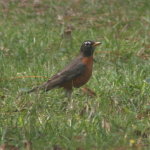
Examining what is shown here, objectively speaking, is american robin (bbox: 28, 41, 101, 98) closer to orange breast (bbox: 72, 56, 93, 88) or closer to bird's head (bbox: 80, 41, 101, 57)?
orange breast (bbox: 72, 56, 93, 88)

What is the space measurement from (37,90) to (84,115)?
81 cm

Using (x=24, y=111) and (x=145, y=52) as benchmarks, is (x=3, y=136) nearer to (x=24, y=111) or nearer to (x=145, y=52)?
(x=24, y=111)

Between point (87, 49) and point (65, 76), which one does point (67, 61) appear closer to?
point (87, 49)

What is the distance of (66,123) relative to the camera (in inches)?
253

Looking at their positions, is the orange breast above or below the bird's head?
below

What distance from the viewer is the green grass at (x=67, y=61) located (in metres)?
6.09

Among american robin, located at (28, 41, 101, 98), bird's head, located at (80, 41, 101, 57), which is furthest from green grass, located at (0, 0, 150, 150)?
bird's head, located at (80, 41, 101, 57)

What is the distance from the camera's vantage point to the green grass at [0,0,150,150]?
609 centimetres

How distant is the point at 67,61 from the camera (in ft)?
31.6

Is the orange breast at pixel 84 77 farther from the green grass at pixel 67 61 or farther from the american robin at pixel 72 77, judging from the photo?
the green grass at pixel 67 61

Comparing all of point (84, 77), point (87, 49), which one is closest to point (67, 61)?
point (87, 49)

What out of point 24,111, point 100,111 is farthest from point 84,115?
point 24,111

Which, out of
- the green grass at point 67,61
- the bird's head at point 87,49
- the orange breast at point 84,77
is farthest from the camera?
the bird's head at point 87,49

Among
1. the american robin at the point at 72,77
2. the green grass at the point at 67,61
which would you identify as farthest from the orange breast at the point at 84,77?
the green grass at the point at 67,61
